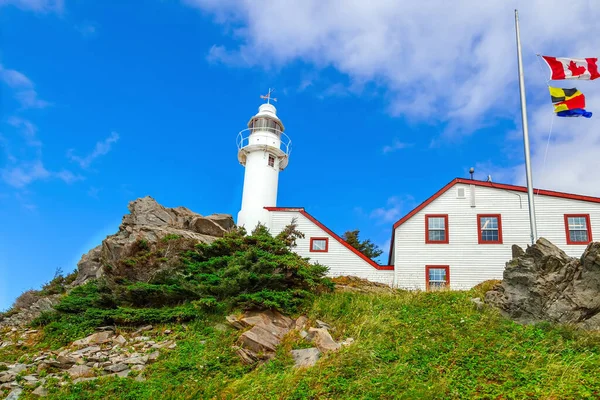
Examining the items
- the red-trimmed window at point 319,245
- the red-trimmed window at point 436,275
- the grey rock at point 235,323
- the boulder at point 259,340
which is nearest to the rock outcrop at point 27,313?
the grey rock at point 235,323

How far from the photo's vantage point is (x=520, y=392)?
1047cm

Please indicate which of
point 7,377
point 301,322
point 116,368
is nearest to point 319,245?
point 301,322

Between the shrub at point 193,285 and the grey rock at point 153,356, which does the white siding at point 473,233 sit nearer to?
the shrub at point 193,285

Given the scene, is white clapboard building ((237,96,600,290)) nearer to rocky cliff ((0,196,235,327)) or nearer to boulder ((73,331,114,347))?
rocky cliff ((0,196,235,327))

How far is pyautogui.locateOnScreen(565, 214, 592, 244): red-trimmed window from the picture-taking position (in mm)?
22922

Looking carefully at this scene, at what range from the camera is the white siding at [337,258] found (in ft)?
81.2

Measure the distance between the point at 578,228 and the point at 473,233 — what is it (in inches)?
191

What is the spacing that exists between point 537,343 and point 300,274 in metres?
7.82

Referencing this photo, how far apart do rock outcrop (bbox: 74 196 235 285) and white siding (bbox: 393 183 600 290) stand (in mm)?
10049

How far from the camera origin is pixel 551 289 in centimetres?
1515

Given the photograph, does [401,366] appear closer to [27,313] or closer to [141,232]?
[141,232]

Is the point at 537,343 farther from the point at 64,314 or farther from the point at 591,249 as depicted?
the point at 64,314

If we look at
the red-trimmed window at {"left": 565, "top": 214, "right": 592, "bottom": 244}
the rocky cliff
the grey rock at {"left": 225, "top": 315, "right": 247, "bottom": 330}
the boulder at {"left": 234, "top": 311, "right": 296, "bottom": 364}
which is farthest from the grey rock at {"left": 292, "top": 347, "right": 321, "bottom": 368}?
the red-trimmed window at {"left": 565, "top": 214, "right": 592, "bottom": 244}

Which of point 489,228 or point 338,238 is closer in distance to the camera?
point 489,228
